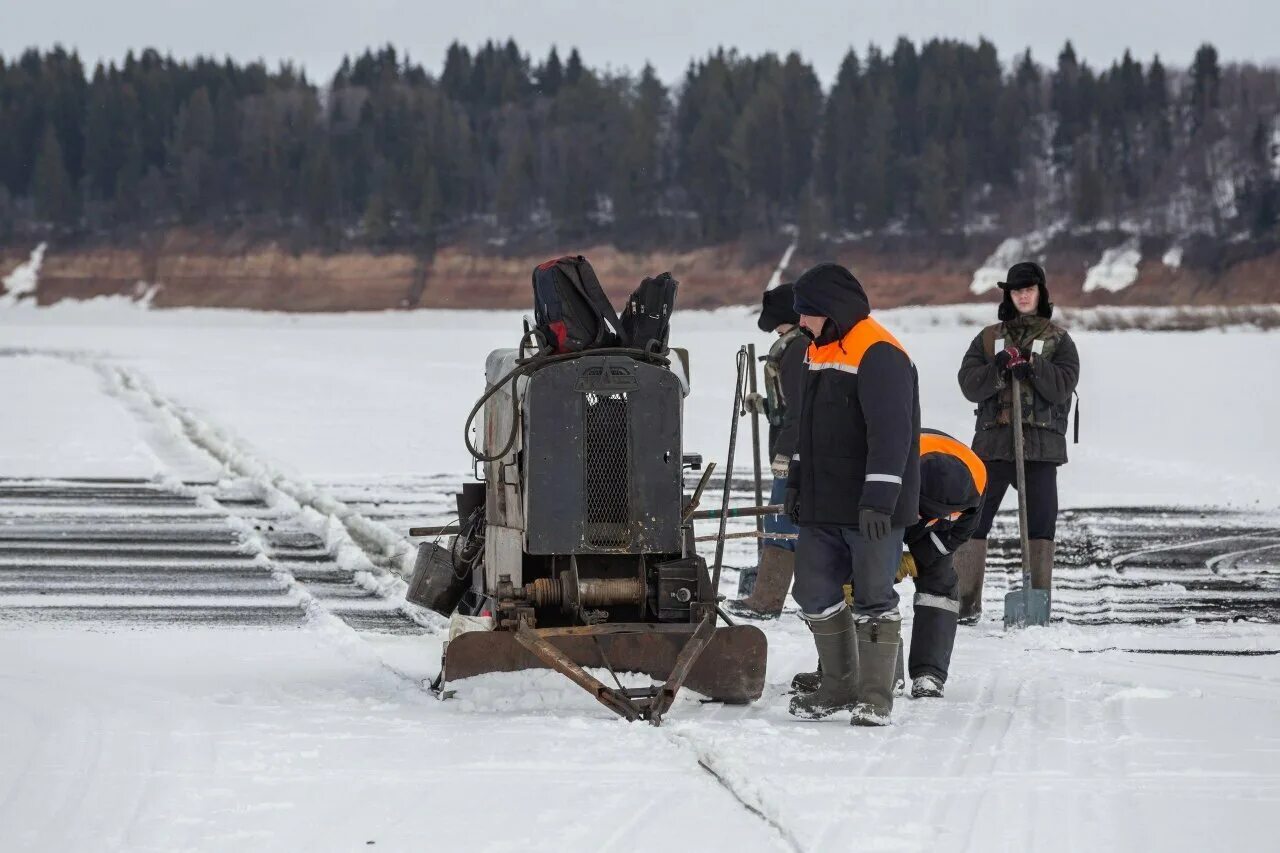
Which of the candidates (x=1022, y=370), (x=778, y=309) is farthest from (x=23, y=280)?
(x=1022, y=370)

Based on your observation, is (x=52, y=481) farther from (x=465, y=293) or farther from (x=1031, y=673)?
(x=465, y=293)

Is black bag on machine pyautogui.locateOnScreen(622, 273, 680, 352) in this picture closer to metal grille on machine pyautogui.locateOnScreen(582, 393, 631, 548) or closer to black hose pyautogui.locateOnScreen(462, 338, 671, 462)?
black hose pyautogui.locateOnScreen(462, 338, 671, 462)

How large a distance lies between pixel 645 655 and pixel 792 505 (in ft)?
2.57

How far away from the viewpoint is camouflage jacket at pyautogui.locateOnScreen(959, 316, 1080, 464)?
31.1ft

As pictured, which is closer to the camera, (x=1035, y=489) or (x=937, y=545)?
(x=937, y=545)

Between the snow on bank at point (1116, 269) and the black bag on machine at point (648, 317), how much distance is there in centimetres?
8601

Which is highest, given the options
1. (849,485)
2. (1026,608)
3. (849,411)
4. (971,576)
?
(849,411)

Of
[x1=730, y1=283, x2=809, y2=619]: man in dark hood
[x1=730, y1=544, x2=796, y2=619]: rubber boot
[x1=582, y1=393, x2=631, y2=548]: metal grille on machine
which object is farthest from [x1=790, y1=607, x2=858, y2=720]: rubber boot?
[x1=730, y1=544, x2=796, y2=619]: rubber boot

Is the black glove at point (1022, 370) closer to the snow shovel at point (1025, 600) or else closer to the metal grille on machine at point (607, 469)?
the snow shovel at point (1025, 600)

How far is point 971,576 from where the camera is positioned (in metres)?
9.52

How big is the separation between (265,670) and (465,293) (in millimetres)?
99133

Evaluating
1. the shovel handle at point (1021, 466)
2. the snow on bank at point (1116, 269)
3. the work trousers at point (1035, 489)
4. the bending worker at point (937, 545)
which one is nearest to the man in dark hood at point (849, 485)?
the bending worker at point (937, 545)

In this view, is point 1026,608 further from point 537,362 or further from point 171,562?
point 171,562

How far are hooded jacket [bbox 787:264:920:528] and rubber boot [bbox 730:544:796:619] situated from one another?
2.45 meters
